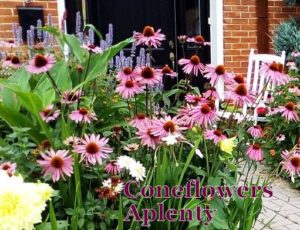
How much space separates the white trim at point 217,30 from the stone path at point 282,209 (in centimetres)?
208

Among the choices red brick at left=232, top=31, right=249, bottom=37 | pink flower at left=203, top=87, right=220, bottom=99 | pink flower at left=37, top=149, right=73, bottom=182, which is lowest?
pink flower at left=37, top=149, right=73, bottom=182

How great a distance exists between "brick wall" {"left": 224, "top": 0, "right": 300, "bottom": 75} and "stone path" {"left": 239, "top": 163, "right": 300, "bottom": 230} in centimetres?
210

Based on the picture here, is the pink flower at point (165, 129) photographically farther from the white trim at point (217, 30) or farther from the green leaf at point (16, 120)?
the white trim at point (217, 30)

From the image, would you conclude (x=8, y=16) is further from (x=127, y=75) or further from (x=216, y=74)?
(x=216, y=74)

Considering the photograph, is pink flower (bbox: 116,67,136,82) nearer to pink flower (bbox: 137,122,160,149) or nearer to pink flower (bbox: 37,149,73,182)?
pink flower (bbox: 137,122,160,149)

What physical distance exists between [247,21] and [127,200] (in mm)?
4549

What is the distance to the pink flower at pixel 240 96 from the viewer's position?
153cm

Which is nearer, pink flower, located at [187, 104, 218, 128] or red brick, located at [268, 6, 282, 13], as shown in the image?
pink flower, located at [187, 104, 218, 128]

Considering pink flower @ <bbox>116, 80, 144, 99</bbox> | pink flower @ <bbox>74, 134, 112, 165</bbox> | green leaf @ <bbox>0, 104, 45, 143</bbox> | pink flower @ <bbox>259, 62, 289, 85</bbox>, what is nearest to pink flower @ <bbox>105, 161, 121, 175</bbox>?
pink flower @ <bbox>74, 134, 112, 165</bbox>

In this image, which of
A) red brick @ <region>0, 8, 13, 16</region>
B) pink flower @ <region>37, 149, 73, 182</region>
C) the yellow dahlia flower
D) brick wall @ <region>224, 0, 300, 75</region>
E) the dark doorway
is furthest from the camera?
brick wall @ <region>224, 0, 300, 75</region>

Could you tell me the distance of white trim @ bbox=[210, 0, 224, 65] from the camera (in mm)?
5366

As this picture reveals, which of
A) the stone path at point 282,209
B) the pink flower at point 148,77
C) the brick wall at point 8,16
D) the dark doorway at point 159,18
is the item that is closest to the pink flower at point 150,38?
the pink flower at point 148,77

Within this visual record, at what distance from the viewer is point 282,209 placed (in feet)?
10.3

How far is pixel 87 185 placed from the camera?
1601 millimetres
